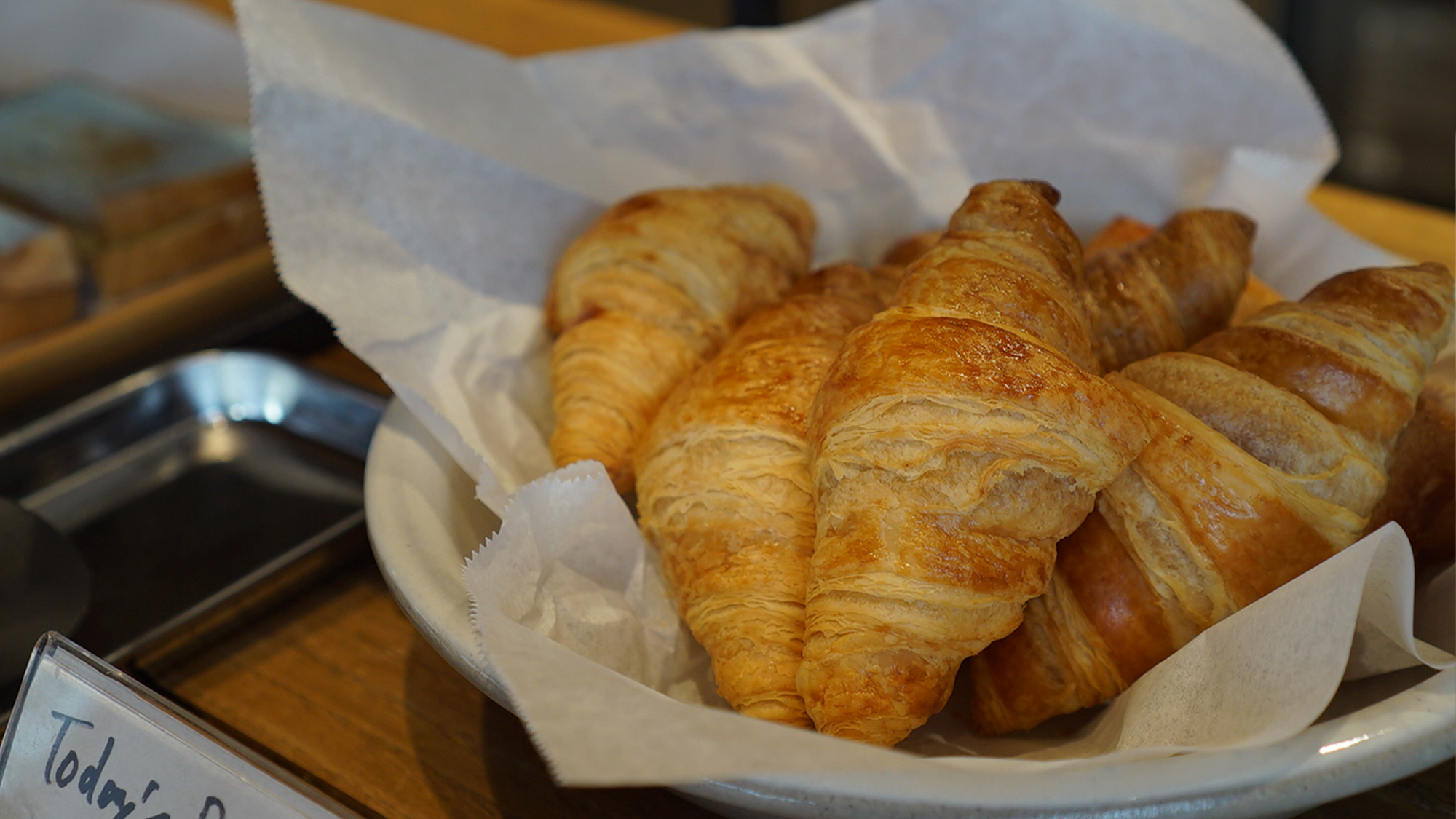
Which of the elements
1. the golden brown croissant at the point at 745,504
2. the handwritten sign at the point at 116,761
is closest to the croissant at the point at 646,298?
the golden brown croissant at the point at 745,504

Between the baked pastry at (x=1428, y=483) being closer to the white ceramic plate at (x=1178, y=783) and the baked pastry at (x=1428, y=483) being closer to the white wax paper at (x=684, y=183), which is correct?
the white wax paper at (x=684, y=183)

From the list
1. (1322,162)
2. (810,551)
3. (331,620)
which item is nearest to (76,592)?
(331,620)

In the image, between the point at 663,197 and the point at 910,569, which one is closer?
the point at 910,569

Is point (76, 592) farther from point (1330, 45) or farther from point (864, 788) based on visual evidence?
point (1330, 45)

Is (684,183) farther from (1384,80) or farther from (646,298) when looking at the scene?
(1384,80)

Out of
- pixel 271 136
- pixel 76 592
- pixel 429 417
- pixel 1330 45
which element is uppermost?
pixel 271 136

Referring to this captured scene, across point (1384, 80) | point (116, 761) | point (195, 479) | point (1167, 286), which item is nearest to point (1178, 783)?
point (1167, 286)
